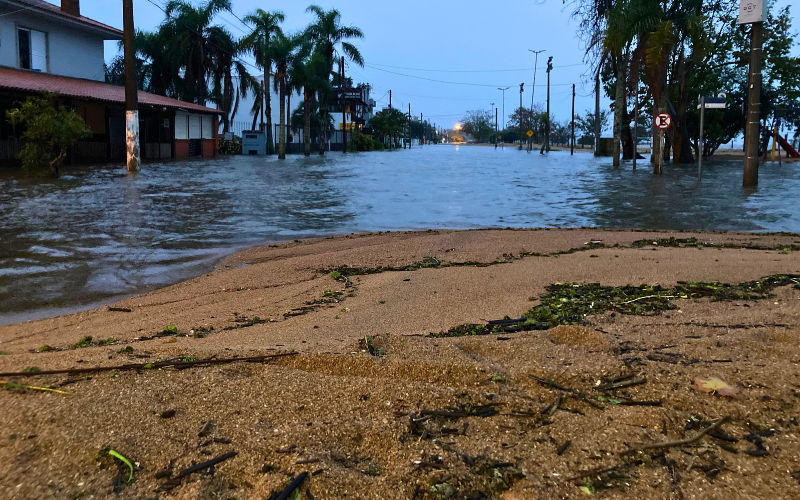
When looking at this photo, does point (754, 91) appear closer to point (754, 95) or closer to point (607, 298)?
point (754, 95)

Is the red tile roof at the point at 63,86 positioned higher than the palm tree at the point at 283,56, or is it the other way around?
the palm tree at the point at 283,56

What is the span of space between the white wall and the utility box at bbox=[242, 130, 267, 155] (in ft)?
55.2

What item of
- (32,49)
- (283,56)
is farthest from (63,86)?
(283,56)

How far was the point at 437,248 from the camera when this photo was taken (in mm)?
8625

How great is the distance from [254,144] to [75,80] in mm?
19994

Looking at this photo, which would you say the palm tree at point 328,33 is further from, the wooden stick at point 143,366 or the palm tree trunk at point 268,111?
the wooden stick at point 143,366

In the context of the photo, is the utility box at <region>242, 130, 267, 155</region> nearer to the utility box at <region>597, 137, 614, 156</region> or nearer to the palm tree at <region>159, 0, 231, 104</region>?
the palm tree at <region>159, 0, 231, 104</region>

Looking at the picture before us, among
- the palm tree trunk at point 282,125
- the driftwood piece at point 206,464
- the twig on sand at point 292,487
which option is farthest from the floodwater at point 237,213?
the palm tree trunk at point 282,125

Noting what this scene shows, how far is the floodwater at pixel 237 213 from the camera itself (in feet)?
26.8

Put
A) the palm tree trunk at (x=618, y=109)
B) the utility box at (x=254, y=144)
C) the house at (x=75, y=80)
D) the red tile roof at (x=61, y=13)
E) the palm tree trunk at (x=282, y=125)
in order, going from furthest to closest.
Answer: the utility box at (x=254, y=144)
the palm tree trunk at (x=282, y=125)
the palm tree trunk at (x=618, y=109)
the red tile roof at (x=61, y=13)
the house at (x=75, y=80)

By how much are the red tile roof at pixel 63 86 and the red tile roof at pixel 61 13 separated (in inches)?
98.0

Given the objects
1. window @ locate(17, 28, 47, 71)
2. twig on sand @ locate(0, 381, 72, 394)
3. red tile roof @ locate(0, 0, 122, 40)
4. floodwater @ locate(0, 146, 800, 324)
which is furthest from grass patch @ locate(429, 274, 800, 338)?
window @ locate(17, 28, 47, 71)

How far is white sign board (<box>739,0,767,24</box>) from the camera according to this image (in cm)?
1669

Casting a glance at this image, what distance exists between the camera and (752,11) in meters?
16.8
